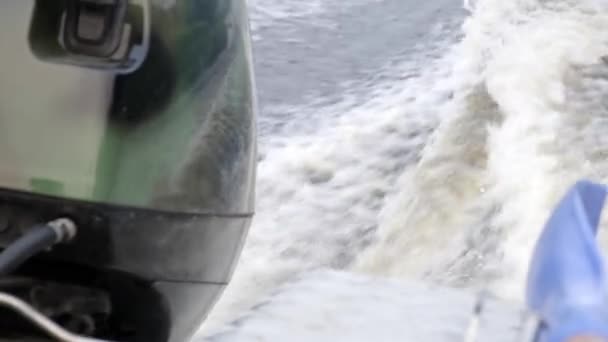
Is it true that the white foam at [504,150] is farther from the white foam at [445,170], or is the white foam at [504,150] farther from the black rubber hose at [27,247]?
the black rubber hose at [27,247]

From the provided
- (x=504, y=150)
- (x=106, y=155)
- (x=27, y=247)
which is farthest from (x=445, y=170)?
(x=27, y=247)

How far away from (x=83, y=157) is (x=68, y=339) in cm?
26

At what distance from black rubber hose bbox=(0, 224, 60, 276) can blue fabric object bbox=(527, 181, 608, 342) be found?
382mm

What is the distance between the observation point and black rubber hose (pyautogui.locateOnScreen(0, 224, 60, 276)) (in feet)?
2.77

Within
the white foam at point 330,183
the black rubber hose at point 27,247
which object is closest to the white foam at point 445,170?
the white foam at point 330,183

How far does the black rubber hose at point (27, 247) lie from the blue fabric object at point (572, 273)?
382mm

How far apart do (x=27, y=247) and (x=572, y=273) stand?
408mm

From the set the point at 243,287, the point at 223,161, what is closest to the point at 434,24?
the point at 243,287

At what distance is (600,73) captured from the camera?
301cm

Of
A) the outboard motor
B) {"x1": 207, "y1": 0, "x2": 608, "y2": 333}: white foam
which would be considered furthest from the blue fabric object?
{"x1": 207, "y1": 0, "x2": 608, "y2": 333}: white foam

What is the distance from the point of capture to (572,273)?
79 cm

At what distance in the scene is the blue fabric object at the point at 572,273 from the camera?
0.73m

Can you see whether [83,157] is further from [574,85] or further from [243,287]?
[574,85]

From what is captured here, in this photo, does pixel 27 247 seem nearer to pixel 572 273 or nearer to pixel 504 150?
pixel 572 273
